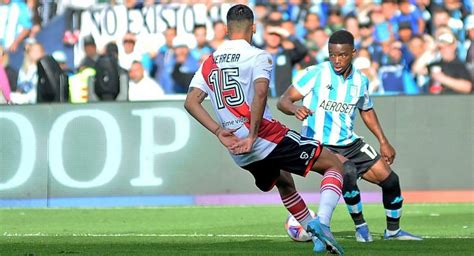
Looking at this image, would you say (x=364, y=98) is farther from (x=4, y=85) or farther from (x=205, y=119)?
(x=4, y=85)

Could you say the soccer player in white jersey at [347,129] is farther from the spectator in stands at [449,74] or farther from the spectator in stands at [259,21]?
the spectator in stands at [259,21]

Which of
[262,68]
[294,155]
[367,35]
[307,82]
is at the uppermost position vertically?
[262,68]

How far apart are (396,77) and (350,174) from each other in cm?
680

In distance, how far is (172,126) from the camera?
53.5ft

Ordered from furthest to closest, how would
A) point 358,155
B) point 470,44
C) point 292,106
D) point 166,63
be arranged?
1. point 166,63
2. point 470,44
3. point 358,155
4. point 292,106

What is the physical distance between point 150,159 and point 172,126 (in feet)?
1.90

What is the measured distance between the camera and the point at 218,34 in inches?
701

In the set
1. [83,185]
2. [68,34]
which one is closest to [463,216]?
[83,185]

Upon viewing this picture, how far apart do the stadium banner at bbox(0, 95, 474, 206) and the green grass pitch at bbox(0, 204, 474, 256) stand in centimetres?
48

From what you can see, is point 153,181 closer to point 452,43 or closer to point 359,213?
point 452,43

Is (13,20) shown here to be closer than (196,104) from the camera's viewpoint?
No

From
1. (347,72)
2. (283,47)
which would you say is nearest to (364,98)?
(347,72)

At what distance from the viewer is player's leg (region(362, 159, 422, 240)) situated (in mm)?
10414

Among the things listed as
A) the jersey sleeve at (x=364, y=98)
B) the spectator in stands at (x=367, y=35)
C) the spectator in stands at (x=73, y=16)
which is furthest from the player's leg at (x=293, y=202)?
the spectator in stands at (x=73, y=16)
